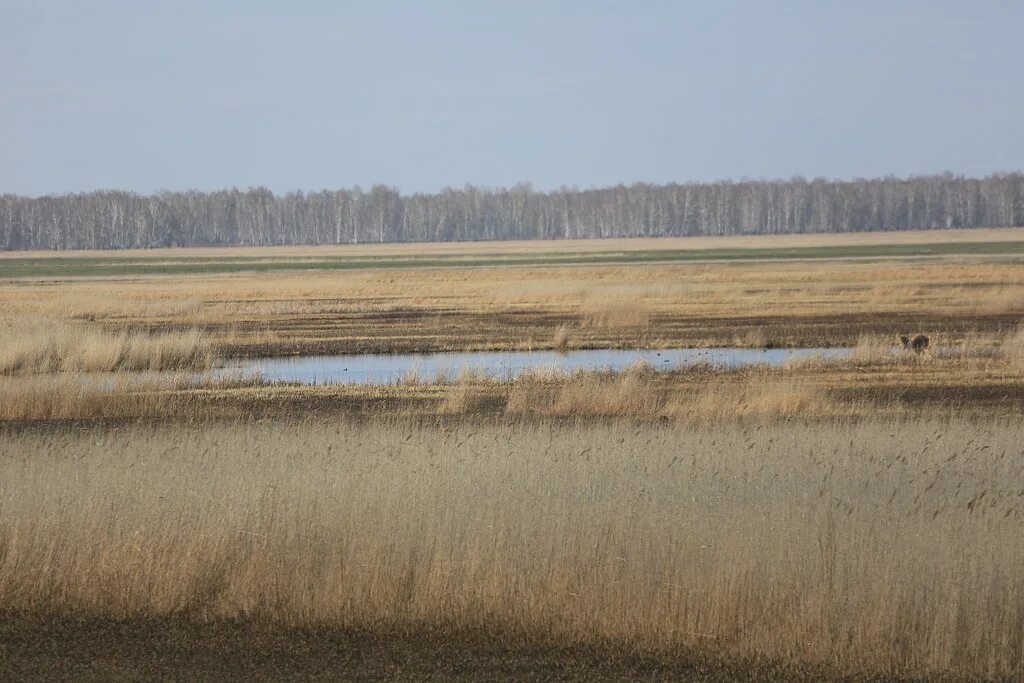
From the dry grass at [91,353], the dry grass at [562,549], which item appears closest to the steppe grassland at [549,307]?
the dry grass at [91,353]

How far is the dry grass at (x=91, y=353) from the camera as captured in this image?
2947 cm

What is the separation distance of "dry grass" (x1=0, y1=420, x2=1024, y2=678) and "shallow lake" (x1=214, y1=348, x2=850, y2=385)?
13.3 m

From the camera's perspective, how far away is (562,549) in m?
10.8

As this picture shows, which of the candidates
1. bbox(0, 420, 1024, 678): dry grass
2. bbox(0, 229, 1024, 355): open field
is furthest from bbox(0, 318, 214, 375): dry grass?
bbox(0, 420, 1024, 678): dry grass

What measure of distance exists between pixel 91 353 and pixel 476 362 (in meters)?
9.62

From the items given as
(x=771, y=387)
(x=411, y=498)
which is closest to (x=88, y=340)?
(x=771, y=387)

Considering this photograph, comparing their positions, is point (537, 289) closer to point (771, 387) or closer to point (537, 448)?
point (771, 387)

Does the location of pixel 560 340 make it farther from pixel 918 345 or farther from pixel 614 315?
pixel 918 345

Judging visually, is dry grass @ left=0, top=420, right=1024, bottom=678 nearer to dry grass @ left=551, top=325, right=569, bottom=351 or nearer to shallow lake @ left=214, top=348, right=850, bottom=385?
shallow lake @ left=214, top=348, right=850, bottom=385

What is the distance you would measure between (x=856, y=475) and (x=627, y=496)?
2878mm

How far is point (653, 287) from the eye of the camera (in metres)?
61.2

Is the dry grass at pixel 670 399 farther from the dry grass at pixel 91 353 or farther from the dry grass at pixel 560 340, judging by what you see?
the dry grass at pixel 91 353

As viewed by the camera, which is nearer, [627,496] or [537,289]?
[627,496]

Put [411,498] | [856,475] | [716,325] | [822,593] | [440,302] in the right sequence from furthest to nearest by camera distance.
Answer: [440,302] < [716,325] < [856,475] < [411,498] < [822,593]
